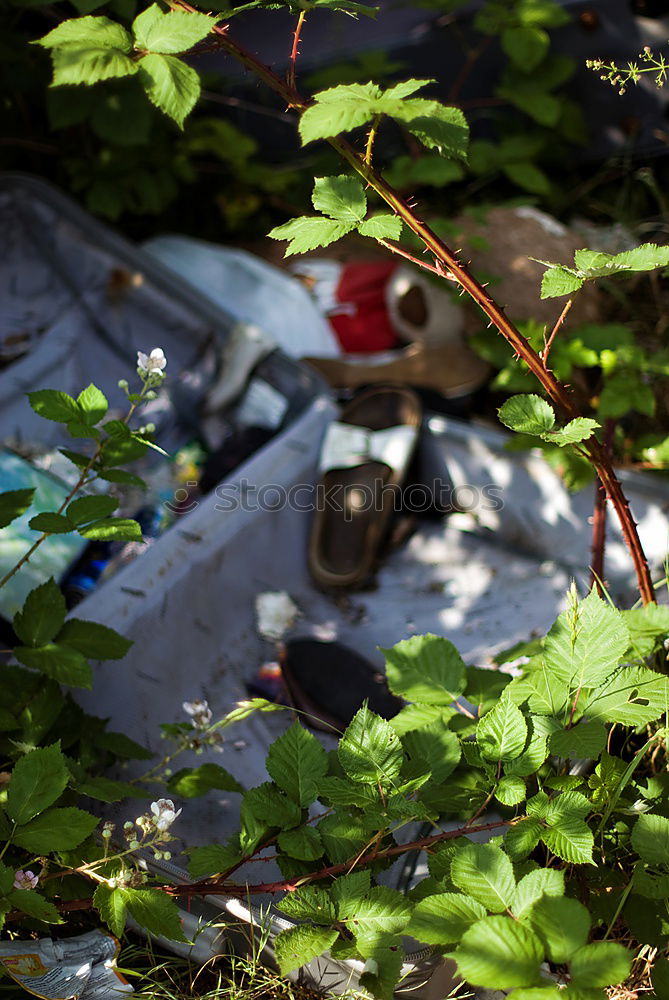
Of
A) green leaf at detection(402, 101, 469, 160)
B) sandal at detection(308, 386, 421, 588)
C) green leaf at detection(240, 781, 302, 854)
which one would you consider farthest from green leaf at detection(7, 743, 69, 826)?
sandal at detection(308, 386, 421, 588)

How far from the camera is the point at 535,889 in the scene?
91 cm

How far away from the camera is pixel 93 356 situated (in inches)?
98.3

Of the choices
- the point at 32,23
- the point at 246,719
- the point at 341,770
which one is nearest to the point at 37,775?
the point at 341,770

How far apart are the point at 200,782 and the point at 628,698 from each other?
2.12 feet

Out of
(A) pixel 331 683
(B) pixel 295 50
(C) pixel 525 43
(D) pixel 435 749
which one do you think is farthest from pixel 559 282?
(C) pixel 525 43

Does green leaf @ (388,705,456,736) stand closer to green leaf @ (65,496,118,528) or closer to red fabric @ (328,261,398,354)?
green leaf @ (65,496,118,528)

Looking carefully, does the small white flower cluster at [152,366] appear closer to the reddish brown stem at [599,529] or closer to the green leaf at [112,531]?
the green leaf at [112,531]

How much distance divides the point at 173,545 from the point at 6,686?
587 mm

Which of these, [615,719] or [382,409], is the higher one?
[615,719]

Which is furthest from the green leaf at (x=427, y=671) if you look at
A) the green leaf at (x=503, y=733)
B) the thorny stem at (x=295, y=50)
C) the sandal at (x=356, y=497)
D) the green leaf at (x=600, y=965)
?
the sandal at (x=356, y=497)

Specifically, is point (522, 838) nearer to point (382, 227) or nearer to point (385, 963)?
point (385, 963)

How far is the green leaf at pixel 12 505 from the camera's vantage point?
1.30 meters

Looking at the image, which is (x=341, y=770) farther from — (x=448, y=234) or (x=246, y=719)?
(x=448, y=234)

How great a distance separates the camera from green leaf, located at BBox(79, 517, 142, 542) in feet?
4.11
